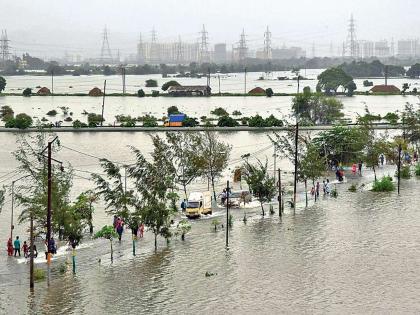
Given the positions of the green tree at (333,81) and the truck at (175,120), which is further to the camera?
the green tree at (333,81)

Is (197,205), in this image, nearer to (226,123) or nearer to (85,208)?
(85,208)

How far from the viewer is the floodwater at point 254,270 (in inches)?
329

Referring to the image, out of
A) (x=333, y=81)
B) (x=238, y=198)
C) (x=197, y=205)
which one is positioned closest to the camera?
(x=197, y=205)

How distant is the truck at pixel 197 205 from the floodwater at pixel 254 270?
282 millimetres

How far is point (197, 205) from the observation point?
12.9 m

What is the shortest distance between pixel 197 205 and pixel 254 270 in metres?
3.35

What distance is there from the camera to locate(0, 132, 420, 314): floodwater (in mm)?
8352

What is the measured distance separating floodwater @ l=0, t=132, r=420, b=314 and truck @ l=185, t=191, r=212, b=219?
282 millimetres

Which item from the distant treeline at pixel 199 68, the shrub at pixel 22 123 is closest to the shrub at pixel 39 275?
the shrub at pixel 22 123

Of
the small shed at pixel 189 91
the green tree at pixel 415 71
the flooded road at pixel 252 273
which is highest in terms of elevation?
the green tree at pixel 415 71

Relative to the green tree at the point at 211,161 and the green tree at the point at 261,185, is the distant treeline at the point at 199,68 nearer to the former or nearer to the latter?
the green tree at the point at 211,161

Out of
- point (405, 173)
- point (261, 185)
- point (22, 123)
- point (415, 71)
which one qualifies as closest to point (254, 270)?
point (261, 185)

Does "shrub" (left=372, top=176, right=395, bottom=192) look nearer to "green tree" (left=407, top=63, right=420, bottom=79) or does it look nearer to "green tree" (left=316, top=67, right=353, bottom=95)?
"green tree" (left=316, top=67, right=353, bottom=95)

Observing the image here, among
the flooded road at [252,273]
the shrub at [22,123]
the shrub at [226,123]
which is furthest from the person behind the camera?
the shrub at [226,123]
